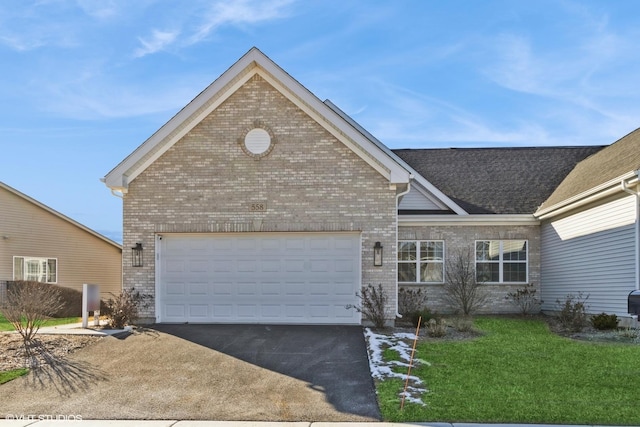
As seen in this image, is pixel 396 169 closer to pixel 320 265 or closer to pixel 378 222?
pixel 378 222

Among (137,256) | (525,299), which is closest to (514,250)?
(525,299)

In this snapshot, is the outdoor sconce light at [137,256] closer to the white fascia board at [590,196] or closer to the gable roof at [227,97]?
the gable roof at [227,97]

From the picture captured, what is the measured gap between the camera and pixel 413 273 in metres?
20.6

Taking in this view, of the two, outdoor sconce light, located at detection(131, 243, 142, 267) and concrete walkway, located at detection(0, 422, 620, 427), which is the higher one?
outdoor sconce light, located at detection(131, 243, 142, 267)

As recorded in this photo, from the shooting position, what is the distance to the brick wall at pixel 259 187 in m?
15.8

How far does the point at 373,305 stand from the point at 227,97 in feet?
22.0

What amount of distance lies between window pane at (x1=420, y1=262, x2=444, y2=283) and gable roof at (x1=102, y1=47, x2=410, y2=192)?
580 centimetres

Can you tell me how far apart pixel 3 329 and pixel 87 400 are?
25.5ft

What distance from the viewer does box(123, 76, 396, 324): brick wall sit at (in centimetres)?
1584

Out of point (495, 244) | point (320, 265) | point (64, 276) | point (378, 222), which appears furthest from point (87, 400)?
point (64, 276)

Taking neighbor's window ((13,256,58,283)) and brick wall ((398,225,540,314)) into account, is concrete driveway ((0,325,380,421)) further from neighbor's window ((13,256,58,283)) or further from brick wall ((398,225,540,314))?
neighbor's window ((13,256,58,283))

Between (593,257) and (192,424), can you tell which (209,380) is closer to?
(192,424)

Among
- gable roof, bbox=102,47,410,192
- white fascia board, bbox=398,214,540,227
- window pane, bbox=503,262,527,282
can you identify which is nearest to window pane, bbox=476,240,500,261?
window pane, bbox=503,262,527,282

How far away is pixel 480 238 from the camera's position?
20516 mm
